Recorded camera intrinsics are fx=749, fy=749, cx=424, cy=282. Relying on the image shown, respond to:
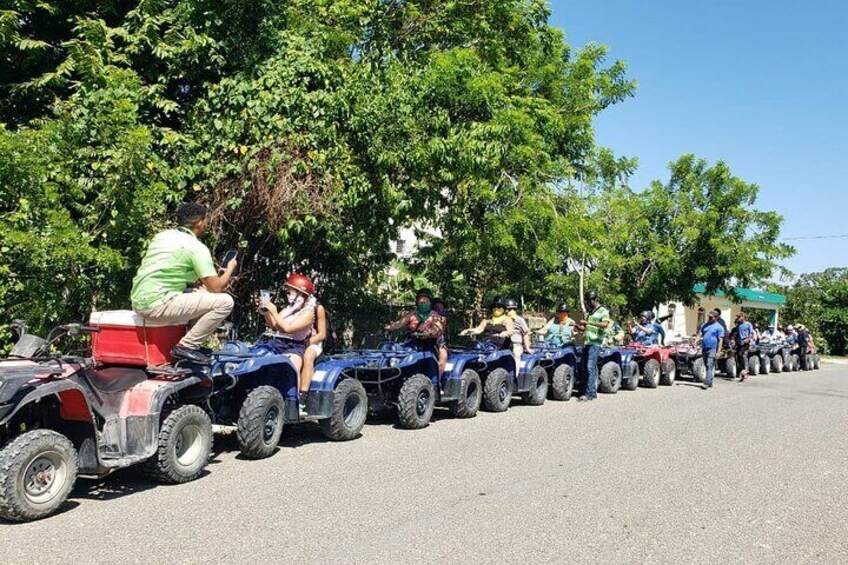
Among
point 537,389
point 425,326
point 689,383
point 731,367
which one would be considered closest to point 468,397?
point 425,326

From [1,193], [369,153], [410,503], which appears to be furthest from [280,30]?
[410,503]

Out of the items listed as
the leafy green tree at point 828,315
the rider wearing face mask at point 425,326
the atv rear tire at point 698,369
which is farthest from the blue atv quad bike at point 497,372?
the leafy green tree at point 828,315

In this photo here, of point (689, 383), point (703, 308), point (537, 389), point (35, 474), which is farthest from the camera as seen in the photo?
point (703, 308)

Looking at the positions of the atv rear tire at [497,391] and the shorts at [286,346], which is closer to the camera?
the shorts at [286,346]

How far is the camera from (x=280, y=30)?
11.0 metres

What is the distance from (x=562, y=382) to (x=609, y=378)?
7.10 feet

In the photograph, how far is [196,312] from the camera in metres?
6.43

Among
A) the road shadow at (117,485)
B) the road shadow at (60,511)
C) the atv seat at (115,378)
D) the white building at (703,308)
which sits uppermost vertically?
the white building at (703,308)

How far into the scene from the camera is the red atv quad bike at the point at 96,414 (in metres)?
5.28

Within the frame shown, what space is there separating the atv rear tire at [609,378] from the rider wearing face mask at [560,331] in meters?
0.93

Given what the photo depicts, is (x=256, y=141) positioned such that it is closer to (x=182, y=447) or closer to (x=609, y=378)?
(x=182, y=447)

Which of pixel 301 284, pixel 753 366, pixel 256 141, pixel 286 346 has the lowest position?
pixel 753 366

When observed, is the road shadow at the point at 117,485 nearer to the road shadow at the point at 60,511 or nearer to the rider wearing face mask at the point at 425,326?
the road shadow at the point at 60,511

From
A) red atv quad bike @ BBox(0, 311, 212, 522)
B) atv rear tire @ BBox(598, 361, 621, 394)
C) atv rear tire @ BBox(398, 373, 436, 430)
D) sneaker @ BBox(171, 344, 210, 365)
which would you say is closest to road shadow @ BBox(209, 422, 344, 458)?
atv rear tire @ BBox(398, 373, 436, 430)
